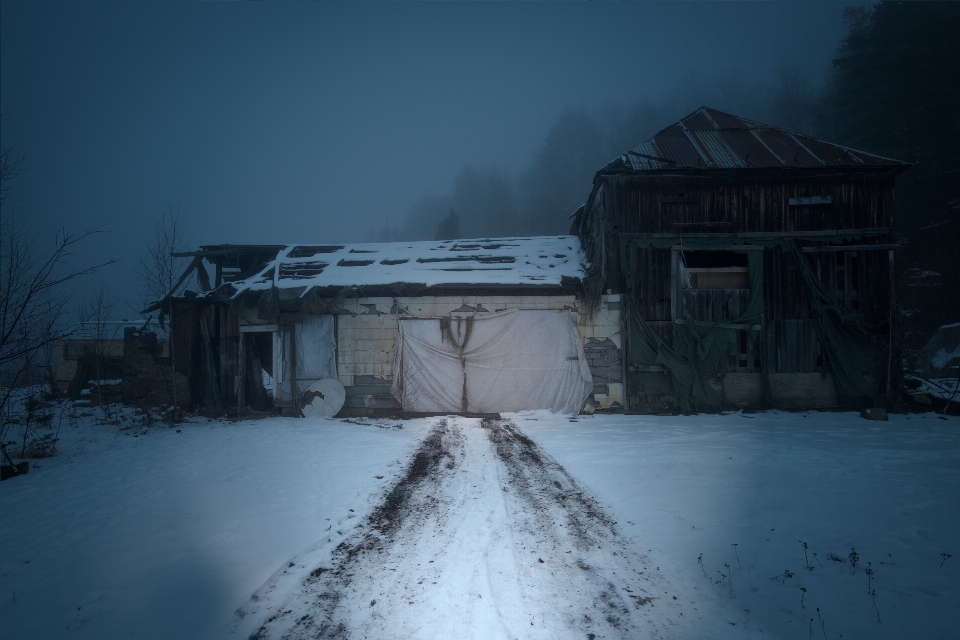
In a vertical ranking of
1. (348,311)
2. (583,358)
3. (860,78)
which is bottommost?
(583,358)

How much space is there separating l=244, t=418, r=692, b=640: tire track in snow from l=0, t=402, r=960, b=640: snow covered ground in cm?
2

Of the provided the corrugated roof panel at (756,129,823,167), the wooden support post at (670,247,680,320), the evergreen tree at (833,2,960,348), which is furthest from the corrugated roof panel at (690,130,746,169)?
the evergreen tree at (833,2,960,348)

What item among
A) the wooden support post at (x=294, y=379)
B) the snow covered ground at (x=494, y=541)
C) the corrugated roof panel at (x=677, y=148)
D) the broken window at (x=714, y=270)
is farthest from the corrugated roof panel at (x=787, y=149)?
the wooden support post at (x=294, y=379)

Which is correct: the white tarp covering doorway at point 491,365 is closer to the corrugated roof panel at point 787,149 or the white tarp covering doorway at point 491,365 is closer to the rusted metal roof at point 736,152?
the rusted metal roof at point 736,152

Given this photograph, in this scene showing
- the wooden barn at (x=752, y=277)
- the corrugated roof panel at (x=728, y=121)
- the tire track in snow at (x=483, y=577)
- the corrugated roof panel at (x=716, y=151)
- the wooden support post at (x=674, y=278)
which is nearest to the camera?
the tire track in snow at (x=483, y=577)

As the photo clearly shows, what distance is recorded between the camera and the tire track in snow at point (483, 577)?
299 centimetres

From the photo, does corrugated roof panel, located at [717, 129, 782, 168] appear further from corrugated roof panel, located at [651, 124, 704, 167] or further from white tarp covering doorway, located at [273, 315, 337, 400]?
white tarp covering doorway, located at [273, 315, 337, 400]

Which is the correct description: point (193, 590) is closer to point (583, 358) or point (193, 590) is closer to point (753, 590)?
point (753, 590)

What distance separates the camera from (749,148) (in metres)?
12.5

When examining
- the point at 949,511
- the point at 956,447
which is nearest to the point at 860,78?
the point at 956,447

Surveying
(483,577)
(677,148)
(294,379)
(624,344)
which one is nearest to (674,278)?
(624,344)

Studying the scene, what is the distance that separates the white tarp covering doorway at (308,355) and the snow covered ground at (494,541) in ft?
13.8

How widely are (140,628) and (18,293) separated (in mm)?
6642

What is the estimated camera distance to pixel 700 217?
468 inches
